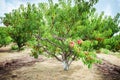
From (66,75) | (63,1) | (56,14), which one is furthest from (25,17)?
(66,75)

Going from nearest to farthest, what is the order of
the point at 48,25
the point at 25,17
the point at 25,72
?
1. the point at 25,17
2. the point at 48,25
3. the point at 25,72

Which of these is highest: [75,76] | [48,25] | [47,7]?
[47,7]

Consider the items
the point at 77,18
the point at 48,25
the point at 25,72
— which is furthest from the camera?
the point at 25,72

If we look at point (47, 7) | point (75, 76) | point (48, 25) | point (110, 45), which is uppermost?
point (47, 7)

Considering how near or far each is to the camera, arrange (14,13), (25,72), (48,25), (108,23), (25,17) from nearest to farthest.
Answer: (25,17)
(48,25)
(25,72)
(108,23)
(14,13)

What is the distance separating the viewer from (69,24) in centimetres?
1334

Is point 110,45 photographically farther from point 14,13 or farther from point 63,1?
point 14,13

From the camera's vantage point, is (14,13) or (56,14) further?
(14,13)

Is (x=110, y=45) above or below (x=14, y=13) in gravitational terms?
below

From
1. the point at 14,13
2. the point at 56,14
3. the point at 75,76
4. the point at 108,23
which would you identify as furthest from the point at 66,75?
the point at 14,13

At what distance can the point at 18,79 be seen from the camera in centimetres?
1295

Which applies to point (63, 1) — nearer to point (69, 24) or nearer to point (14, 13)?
point (69, 24)

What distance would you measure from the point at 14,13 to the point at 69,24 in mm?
16139

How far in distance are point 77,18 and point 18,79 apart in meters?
4.69
